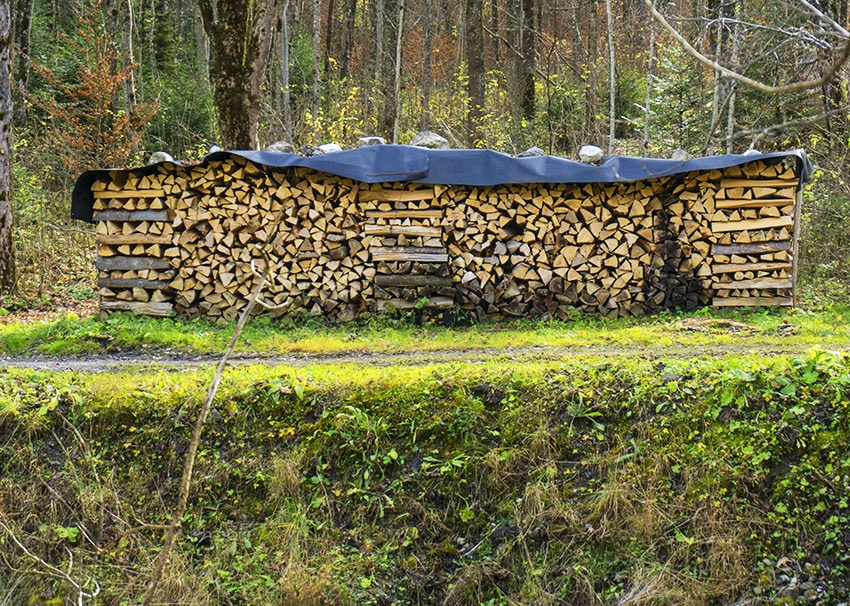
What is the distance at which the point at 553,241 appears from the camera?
940 cm

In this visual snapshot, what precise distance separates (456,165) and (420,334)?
6.52 ft

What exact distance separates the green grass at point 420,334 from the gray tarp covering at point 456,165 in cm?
165

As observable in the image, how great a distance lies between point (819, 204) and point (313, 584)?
9.50 m

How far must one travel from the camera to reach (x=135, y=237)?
9352mm

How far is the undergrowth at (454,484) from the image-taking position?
4.73m

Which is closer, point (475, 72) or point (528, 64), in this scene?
point (475, 72)

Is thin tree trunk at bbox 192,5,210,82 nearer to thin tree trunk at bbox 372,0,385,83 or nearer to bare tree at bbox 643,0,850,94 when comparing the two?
thin tree trunk at bbox 372,0,385,83

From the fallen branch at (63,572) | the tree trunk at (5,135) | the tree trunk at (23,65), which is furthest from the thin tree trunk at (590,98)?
the fallen branch at (63,572)

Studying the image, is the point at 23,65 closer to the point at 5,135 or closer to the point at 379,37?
the point at 5,135

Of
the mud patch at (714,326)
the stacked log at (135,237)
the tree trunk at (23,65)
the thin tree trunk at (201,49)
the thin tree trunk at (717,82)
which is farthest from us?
the thin tree trunk at (201,49)

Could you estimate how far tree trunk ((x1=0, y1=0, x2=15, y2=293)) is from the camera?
33.8 ft

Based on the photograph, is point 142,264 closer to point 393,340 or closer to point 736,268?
point 393,340

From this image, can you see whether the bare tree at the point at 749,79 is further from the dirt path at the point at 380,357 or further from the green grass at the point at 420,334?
the green grass at the point at 420,334

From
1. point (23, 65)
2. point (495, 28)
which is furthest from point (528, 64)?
point (23, 65)
